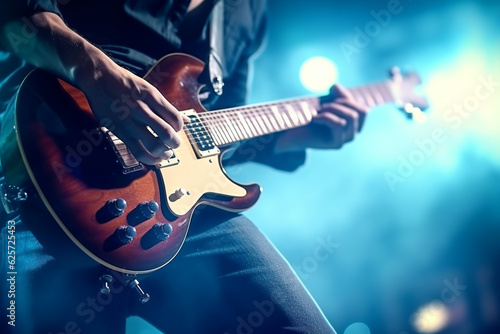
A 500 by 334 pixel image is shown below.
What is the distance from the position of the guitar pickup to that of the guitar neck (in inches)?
1.0

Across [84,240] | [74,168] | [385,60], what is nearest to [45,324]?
[84,240]

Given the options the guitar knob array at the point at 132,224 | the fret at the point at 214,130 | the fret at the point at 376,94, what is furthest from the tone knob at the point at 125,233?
the fret at the point at 376,94

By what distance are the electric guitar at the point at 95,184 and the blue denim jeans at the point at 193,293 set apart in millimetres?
86

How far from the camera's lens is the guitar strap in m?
1.41

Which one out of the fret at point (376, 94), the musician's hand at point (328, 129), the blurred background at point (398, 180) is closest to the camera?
the musician's hand at point (328, 129)

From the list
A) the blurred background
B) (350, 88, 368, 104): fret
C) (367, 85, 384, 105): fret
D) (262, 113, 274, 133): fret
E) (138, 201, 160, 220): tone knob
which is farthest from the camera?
the blurred background

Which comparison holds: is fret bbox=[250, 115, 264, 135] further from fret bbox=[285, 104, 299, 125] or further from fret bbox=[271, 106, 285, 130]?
fret bbox=[285, 104, 299, 125]

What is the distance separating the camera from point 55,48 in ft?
2.98

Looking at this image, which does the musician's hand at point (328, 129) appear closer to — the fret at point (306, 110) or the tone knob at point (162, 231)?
the fret at point (306, 110)

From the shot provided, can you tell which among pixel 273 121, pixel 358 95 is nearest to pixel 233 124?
pixel 273 121

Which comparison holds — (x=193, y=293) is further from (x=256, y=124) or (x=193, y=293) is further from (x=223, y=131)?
(x=256, y=124)

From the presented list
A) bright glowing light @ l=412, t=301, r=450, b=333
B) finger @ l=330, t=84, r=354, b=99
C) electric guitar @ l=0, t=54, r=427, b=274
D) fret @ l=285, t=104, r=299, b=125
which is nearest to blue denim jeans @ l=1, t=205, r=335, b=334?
electric guitar @ l=0, t=54, r=427, b=274

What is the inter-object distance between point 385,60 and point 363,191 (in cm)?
127

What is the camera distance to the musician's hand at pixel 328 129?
177cm
